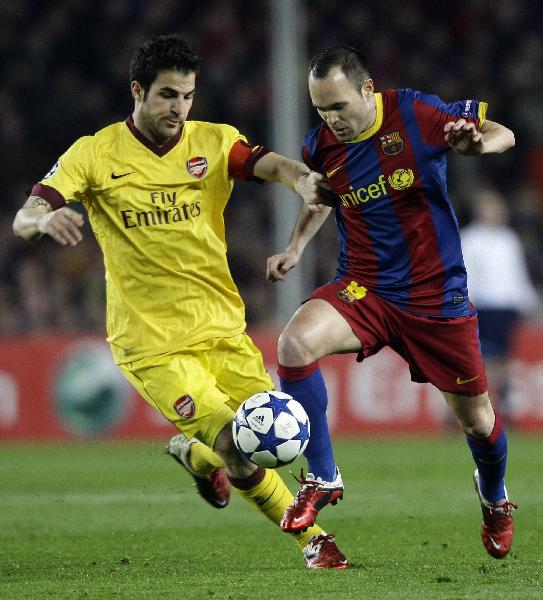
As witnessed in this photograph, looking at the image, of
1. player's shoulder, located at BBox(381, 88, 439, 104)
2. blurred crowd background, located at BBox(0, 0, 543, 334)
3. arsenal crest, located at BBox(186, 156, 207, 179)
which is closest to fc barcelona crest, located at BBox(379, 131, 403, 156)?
player's shoulder, located at BBox(381, 88, 439, 104)

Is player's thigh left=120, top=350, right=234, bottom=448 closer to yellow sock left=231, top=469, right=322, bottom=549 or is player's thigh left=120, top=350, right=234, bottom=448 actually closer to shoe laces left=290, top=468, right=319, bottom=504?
yellow sock left=231, top=469, right=322, bottom=549

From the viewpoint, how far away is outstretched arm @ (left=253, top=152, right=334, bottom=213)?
5.95m

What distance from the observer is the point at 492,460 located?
6281 millimetres

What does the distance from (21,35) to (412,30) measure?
16.1ft

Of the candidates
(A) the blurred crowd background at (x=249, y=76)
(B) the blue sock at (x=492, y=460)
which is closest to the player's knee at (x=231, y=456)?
(B) the blue sock at (x=492, y=460)

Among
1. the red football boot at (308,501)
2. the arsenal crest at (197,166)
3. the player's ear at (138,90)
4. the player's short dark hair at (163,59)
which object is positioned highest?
the player's short dark hair at (163,59)

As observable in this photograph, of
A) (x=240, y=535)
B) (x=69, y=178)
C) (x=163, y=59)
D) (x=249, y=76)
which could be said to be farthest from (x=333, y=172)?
(x=249, y=76)

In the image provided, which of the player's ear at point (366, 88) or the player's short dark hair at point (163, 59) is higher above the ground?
the player's short dark hair at point (163, 59)

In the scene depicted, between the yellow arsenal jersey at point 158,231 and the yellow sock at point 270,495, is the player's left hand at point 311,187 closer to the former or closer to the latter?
the yellow arsenal jersey at point 158,231

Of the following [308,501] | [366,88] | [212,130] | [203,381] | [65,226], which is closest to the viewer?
[65,226]

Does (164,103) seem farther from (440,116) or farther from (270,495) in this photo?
(270,495)

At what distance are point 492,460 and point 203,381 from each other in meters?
1.39

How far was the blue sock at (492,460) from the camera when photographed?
625cm

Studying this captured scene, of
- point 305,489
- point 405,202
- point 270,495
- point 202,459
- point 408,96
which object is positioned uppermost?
point 408,96
